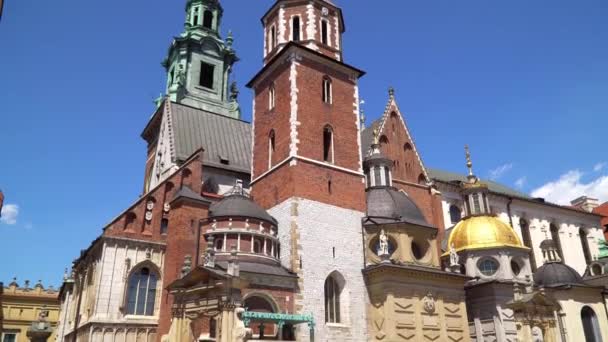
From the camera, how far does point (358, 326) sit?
23.0m

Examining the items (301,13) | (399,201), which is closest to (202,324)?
(399,201)

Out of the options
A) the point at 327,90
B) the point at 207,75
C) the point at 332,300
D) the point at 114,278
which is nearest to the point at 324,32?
the point at 327,90

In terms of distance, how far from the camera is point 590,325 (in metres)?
30.8

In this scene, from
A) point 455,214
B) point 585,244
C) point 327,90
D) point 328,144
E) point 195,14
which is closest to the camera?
point 328,144

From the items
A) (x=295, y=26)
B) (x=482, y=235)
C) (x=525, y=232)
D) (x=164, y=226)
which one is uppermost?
(x=295, y=26)

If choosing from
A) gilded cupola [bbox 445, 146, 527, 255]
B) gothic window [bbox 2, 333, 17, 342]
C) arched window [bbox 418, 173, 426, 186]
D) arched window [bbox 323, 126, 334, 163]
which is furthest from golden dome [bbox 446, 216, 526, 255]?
gothic window [bbox 2, 333, 17, 342]

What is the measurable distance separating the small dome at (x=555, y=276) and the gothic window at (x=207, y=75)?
1163 inches

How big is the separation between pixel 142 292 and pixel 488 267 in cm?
1863

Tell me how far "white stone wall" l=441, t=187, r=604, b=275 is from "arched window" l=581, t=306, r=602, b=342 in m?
8.25

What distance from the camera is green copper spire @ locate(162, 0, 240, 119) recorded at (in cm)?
4325

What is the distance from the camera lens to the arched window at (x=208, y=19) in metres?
48.9

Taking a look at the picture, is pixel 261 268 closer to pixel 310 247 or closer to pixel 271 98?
pixel 310 247

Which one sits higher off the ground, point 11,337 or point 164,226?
point 164,226

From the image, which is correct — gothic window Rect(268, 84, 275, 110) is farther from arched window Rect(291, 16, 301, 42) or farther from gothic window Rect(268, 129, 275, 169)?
arched window Rect(291, 16, 301, 42)
